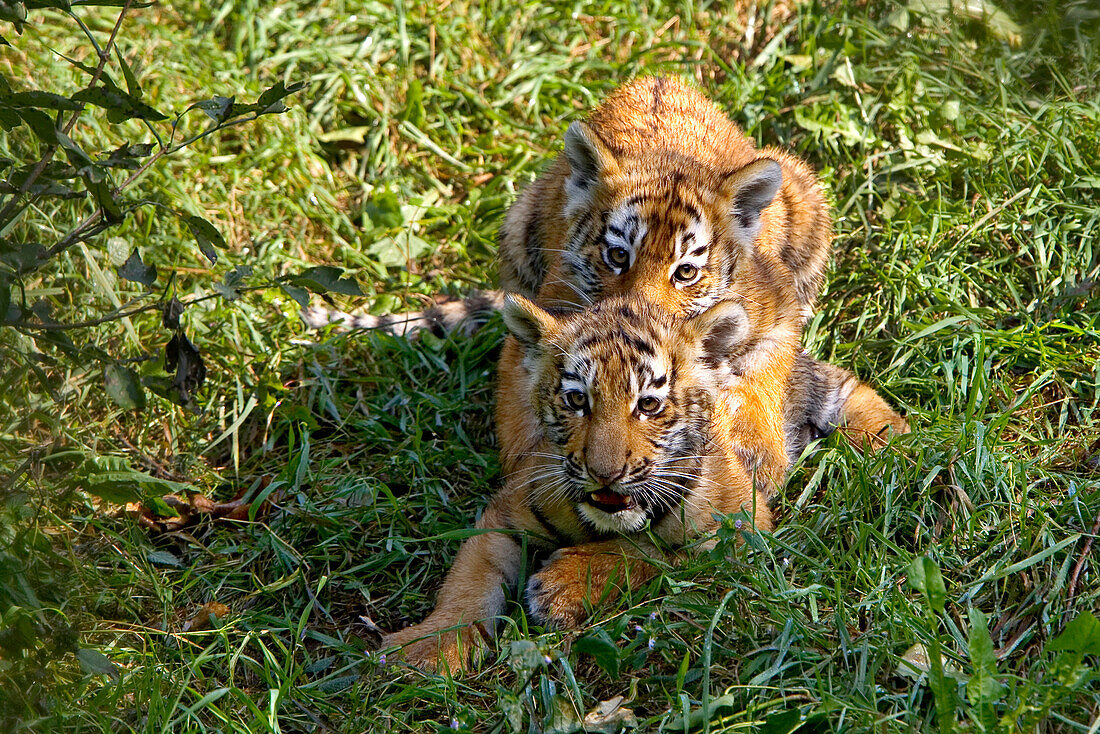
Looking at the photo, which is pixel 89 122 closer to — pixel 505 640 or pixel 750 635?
pixel 505 640

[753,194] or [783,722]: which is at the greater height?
[753,194]

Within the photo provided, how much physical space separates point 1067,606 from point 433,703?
209 cm

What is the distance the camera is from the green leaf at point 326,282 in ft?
10.8

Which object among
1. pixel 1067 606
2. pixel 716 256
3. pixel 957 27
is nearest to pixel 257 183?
pixel 716 256

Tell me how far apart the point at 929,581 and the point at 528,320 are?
1805 millimetres

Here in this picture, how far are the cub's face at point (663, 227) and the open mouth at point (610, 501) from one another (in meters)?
0.99

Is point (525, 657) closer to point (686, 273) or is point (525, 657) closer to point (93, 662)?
point (93, 662)

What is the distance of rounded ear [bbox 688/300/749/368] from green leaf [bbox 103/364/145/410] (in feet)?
6.64

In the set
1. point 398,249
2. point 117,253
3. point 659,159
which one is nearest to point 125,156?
point 117,253

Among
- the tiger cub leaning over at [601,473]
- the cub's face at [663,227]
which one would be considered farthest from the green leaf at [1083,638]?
the cub's face at [663,227]

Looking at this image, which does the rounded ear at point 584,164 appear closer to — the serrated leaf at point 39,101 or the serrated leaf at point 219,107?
the serrated leaf at point 219,107

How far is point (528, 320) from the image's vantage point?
4.04 m

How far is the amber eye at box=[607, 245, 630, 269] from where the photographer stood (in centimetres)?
459

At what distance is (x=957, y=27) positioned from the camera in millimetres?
5750
